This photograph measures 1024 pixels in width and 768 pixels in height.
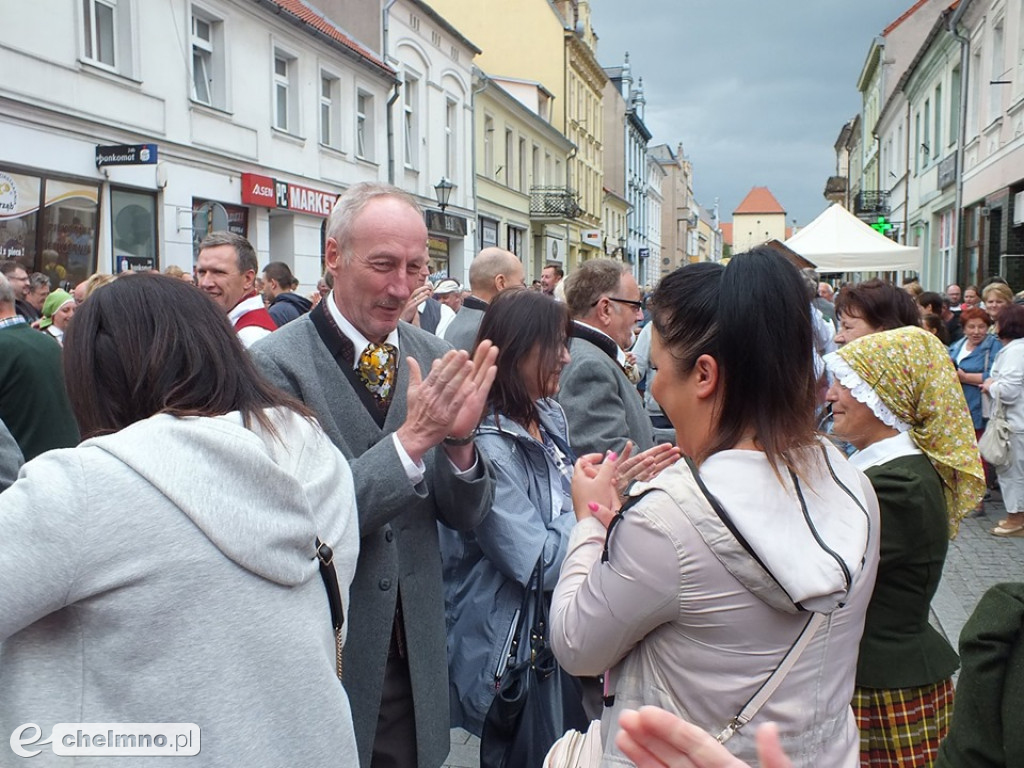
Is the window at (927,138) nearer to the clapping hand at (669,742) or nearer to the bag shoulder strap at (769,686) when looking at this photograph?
the bag shoulder strap at (769,686)

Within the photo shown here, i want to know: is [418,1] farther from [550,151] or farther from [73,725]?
[73,725]

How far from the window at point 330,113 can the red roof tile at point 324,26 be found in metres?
0.83

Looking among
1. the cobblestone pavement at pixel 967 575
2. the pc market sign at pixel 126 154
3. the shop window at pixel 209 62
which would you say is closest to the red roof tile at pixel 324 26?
the shop window at pixel 209 62

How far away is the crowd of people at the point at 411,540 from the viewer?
1.42m

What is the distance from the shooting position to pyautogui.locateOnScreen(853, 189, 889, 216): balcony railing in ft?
113

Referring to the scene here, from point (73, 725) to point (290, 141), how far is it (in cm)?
1655

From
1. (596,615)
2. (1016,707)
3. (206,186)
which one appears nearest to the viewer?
(1016,707)

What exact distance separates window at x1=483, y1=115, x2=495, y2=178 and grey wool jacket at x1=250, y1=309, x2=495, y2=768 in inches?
1038

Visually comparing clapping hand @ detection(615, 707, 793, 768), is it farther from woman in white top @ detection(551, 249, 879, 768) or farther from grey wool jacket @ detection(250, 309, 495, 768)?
grey wool jacket @ detection(250, 309, 495, 768)

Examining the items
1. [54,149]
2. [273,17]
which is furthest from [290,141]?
[54,149]

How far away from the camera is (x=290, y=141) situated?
1672cm

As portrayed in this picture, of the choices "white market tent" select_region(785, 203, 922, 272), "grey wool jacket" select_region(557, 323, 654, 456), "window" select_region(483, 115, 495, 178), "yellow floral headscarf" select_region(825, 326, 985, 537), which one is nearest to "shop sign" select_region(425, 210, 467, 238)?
"window" select_region(483, 115, 495, 178)

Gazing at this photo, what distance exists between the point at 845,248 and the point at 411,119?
44.7ft

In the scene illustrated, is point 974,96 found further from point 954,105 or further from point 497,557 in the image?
point 497,557
